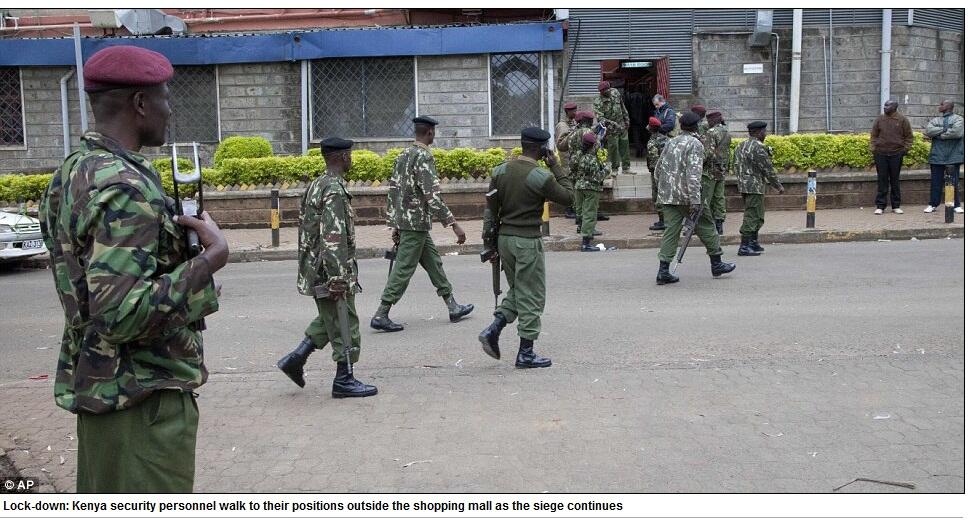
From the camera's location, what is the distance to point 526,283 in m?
6.93

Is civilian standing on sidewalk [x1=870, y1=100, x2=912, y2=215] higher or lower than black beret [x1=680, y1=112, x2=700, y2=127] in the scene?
lower

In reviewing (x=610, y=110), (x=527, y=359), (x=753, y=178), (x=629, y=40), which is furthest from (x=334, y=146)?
(x=629, y=40)

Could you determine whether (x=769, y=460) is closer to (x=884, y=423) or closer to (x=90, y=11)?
(x=884, y=423)

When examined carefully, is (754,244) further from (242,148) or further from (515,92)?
(242,148)

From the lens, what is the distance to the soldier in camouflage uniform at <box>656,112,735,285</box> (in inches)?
404

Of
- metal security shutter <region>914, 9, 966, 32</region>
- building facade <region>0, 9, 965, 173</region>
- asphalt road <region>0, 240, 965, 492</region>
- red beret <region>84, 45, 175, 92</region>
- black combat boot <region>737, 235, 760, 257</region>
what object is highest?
metal security shutter <region>914, 9, 966, 32</region>

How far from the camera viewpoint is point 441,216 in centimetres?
847

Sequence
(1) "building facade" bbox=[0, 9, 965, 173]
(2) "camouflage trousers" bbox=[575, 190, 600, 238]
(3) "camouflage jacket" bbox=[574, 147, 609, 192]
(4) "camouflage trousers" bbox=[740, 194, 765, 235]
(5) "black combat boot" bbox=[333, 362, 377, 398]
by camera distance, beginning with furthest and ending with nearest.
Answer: (1) "building facade" bbox=[0, 9, 965, 173], (3) "camouflage jacket" bbox=[574, 147, 609, 192], (2) "camouflage trousers" bbox=[575, 190, 600, 238], (4) "camouflage trousers" bbox=[740, 194, 765, 235], (5) "black combat boot" bbox=[333, 362, 377, 398]

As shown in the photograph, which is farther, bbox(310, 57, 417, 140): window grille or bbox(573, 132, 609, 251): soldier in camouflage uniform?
bbox(310, 57, 417, 140): window grille

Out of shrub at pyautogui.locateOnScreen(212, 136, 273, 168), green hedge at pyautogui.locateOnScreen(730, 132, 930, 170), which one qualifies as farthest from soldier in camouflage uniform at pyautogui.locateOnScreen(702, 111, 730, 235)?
shrub at pyautogui.locateOnScreen(212, 136, 273, 168)

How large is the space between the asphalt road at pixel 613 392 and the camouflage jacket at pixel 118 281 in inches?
79.3

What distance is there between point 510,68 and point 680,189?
10186mm

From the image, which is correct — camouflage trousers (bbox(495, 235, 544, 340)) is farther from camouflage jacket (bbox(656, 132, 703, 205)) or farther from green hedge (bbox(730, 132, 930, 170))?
green hedge (bbox(730, 132, 930, 170))

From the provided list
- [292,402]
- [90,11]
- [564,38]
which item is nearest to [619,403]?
[292,402]
